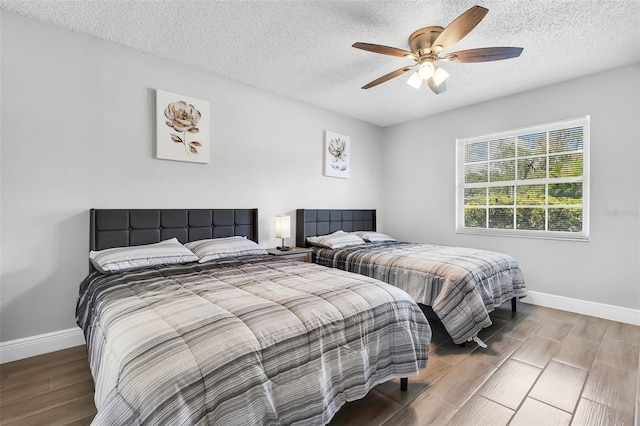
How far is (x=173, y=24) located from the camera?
2379 millimetres

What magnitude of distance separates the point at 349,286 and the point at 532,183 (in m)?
3.19

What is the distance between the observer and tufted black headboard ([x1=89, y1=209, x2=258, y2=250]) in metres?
2.54

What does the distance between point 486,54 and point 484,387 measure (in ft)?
7.65

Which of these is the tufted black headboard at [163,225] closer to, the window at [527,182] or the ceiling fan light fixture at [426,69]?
the ceiling fan light fixture at [426,69]

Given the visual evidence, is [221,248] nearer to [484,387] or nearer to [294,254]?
[294,254]

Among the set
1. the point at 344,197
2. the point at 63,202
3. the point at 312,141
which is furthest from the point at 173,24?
the point at 344,197

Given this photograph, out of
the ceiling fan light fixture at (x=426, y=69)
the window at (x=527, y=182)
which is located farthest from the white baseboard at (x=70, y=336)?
the ceiling fan light fixture at (x=426, y=69)

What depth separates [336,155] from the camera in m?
4.51

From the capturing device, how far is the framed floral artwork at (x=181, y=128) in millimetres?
2852

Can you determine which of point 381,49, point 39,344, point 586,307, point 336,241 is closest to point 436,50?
point 381,49

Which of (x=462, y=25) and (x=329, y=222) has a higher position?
(x=462, y=25)

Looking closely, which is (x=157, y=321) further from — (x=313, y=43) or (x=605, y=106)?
(x=605, y=106)

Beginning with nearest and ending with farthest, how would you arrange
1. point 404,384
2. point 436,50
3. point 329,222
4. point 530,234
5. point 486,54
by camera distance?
point 404,384 → point 486,54 → point 436,50 → point 530,234 → point 329,222

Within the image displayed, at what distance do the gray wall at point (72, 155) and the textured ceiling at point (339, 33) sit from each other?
208 millimetres
